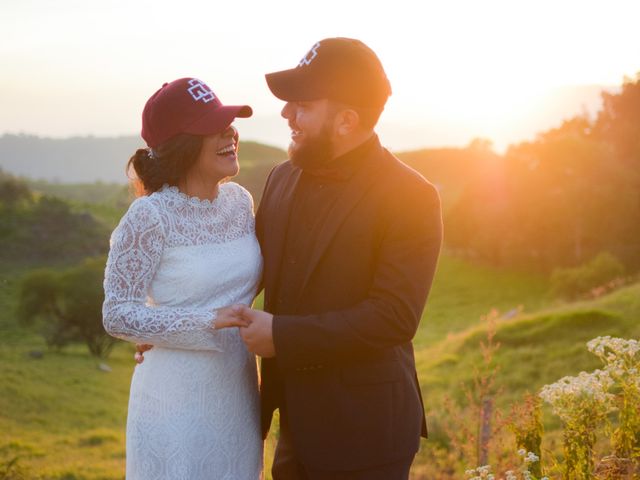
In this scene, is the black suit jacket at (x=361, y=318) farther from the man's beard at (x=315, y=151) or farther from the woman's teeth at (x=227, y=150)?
the woman's teeth at (x=227, y=150)

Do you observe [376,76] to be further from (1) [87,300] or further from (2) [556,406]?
(1) [87,300]

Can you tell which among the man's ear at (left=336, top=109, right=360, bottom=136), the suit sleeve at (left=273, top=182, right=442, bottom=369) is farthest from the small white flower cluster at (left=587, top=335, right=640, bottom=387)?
the man's ear at (left=336, top=109, right=360, bottom=136)

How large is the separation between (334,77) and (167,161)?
86 cm

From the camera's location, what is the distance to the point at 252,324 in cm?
299

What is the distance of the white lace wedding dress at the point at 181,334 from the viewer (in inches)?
121

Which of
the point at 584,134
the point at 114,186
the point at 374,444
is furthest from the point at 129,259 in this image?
the point at 114,186

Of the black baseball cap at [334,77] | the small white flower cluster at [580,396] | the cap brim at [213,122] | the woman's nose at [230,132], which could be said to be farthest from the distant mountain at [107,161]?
the small white flower cluster at [580,396]

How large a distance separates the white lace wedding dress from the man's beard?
540 millimetres

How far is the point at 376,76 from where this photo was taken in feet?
10.4

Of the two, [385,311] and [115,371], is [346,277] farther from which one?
[115,371]

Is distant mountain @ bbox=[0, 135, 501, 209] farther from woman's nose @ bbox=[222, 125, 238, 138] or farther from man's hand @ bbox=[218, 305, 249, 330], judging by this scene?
man's hand @ bbox=[218, 305, 249, 330]

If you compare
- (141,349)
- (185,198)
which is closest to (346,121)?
(185,198)

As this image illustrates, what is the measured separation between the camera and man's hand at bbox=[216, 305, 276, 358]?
297 cm

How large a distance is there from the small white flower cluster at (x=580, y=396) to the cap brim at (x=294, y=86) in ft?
5.80
